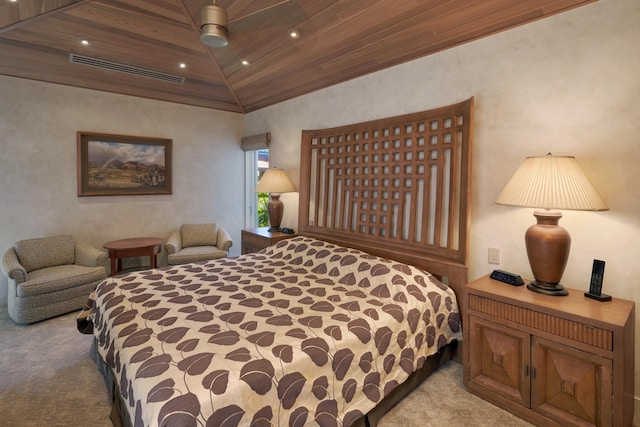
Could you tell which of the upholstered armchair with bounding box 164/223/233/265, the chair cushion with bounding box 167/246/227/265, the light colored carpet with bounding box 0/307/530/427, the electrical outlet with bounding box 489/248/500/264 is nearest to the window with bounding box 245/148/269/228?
the upholstered armchair with bounding box 164/223/233/265

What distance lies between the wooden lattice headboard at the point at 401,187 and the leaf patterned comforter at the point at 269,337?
0.40 metres

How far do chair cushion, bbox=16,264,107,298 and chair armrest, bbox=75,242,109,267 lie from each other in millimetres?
69

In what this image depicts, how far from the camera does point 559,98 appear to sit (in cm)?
206

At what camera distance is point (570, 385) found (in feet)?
5.55

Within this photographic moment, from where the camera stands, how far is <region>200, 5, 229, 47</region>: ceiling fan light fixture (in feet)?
9.38

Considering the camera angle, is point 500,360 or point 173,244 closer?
point 500,360

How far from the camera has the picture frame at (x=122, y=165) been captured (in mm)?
3877

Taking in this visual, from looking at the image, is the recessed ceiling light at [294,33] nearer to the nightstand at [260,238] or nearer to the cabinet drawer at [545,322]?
the nightstand at [260,238]

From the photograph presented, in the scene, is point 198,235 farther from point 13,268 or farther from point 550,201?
point 550,201

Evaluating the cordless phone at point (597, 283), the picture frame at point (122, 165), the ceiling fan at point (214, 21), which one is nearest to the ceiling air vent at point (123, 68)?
the picture frame at point (122, 165)

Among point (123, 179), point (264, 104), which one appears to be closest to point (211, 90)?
point (264, 104)

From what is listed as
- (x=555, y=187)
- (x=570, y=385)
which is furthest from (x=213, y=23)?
(x=570, y=385)

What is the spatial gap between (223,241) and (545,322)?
3708 millimetres

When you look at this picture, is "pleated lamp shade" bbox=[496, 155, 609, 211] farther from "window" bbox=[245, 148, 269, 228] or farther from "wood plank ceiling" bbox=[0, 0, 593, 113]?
"window" bbox=[245, 148, 269, 228]
